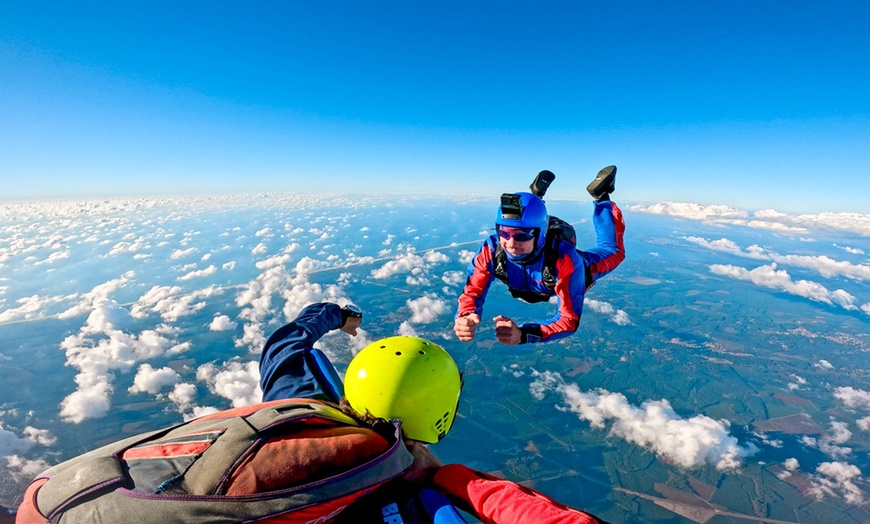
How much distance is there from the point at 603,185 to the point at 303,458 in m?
5.58

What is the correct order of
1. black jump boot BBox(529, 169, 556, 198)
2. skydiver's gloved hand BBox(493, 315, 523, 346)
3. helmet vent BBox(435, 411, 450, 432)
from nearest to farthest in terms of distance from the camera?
helmet vent BBox(435, 411, 450, 432), skydiver's gloved hand BBox(493, 315, 523, 346), black jump boot BBox(529, 169, 556, 198)

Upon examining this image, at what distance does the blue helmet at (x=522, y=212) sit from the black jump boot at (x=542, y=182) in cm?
98

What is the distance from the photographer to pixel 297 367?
2646mm

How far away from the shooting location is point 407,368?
2.21m

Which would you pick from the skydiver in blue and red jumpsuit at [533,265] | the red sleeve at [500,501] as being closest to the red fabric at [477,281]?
the skydiver in blue and red jumpsuit at [533,265]

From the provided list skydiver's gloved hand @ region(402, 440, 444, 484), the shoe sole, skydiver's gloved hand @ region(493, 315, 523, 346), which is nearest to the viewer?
skydiver's gloved hand @ region(402, 440, 444, 484)

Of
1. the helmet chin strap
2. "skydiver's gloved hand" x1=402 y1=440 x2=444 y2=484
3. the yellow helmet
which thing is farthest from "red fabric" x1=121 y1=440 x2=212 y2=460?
the helmet chin strap

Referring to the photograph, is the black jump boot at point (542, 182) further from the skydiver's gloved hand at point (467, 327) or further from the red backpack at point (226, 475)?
the red backpack at point (226, 475)

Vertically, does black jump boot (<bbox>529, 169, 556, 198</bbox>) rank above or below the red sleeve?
above

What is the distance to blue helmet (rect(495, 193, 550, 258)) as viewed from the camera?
4.18 metres

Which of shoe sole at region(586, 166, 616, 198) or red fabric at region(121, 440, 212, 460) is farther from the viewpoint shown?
shoe sole at region(586, 166, 616, 198)

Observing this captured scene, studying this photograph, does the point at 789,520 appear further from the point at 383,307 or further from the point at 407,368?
the point at 383,307

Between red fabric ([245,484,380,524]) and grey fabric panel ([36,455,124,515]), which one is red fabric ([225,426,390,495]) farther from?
grey fabric panel ([36,455,124,515])

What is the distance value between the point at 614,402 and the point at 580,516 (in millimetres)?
75137
